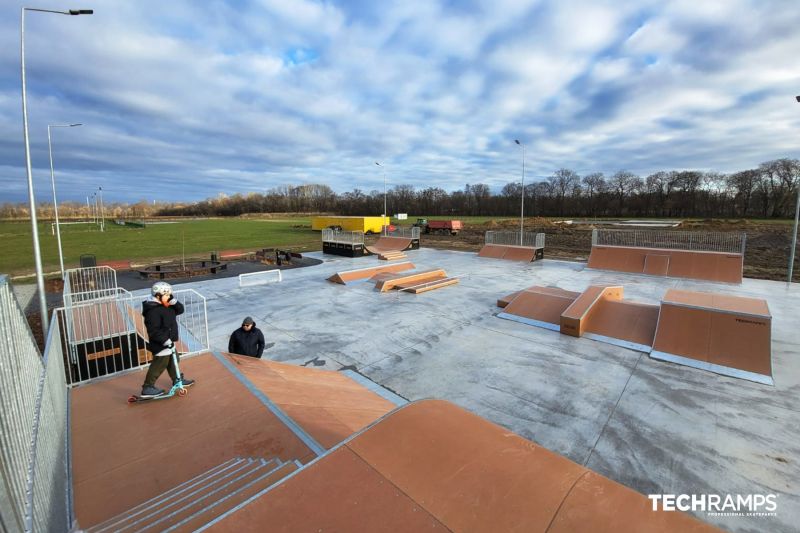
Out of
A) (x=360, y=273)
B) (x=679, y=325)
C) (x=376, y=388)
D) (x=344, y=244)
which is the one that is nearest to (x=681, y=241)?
(x=679, y=325)

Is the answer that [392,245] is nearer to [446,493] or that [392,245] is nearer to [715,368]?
[715,368]

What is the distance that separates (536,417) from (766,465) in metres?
2.87

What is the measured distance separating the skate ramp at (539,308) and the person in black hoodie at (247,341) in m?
7.17

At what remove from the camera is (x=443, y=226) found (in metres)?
43.8

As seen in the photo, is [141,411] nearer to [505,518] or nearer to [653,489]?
[505,518]

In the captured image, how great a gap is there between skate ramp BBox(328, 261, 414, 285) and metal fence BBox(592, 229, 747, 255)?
36.1 feet

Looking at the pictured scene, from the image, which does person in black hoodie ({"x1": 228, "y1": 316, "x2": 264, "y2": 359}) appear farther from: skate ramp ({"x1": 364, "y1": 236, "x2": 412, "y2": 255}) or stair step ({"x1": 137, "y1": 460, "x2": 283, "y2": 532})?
skate ramp ({"x1": 364, "y1": 236, "x2": 412, "y2": 255})

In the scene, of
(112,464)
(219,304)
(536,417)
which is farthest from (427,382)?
(219,304)

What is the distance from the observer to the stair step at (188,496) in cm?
275

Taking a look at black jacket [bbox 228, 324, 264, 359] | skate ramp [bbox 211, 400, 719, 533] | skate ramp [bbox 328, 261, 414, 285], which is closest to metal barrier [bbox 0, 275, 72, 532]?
skate ramp [bbox 211, 400, 719, 533]

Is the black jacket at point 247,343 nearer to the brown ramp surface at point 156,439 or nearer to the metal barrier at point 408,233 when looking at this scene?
the brown ramp surface at point 156,439

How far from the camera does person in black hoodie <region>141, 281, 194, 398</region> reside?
15.6ft

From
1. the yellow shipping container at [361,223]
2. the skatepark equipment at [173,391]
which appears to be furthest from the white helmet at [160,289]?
the yellow shipping container at [361,223]

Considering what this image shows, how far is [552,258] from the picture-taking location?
77.7 feet
